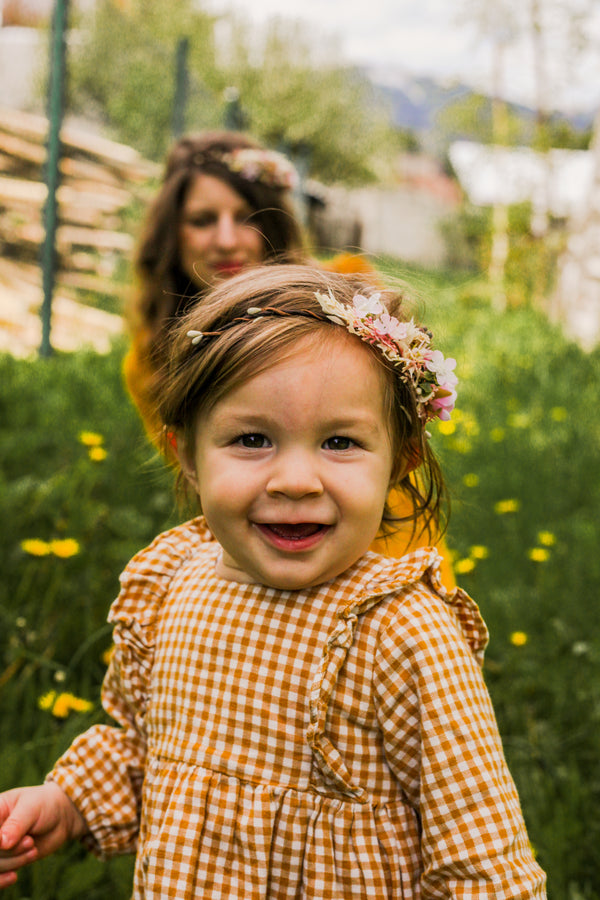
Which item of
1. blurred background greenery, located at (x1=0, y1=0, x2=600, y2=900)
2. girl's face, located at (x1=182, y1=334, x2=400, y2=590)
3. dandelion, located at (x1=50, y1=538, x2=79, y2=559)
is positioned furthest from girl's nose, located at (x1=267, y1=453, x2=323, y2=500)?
dandelion, located at (x1=50, y1=538, x2=79, y2=559)

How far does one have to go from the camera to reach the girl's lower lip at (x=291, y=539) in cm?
111

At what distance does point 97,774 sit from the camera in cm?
129

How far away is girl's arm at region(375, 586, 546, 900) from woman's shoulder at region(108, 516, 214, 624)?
1.23ft

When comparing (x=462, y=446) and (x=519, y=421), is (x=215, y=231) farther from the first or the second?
(x=519, y=421)

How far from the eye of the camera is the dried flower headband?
115 centimetres

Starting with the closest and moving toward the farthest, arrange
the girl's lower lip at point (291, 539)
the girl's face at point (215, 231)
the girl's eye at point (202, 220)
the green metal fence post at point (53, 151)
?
1. the girl's lower lip at point (291, 539)
2. the girl's face at point (215, 231)
3. the girl's eye at point (202, 220)
4. the green metal fence post at point (53, 151)

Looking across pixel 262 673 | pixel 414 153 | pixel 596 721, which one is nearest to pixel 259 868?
pixel 262 673

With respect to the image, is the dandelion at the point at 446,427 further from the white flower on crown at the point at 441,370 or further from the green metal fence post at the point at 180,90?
the green metal fence post at the point at 180,90

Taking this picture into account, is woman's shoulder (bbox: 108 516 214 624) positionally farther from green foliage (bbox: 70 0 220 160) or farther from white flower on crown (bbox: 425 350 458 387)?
green foliage (bbox: 70 0 220 160)

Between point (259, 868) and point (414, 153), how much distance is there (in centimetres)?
4374

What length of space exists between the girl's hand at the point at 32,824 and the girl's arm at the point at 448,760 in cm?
47

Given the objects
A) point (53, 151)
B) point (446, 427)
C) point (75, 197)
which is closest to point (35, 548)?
point (446, 427)

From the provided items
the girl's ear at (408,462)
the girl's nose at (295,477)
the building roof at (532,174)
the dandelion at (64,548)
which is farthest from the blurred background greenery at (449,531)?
the building roof at (532,174)

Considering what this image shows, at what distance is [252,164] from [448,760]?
7.59 ft
